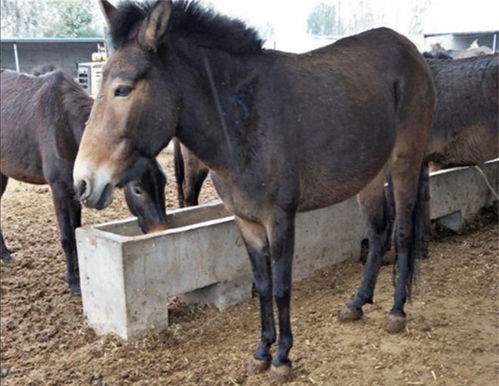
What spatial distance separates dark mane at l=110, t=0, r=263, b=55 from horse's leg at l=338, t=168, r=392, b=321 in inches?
52.0

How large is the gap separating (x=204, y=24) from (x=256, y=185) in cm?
72

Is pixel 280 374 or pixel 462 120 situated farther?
pixel 462 120

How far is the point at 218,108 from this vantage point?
7.49 feet

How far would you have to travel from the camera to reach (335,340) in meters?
2.90

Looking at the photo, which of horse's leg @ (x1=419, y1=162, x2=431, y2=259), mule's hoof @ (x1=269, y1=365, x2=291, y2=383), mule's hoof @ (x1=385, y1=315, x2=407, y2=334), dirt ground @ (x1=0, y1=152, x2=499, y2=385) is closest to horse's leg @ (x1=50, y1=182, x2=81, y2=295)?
dirt ground @ (x1=0, y1=152, x2=499, y2=385)

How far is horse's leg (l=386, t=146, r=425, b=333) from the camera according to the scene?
305 centimetres

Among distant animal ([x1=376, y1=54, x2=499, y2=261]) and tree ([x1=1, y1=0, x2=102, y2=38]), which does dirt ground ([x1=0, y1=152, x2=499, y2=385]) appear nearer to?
distant animal ([x1=376, y1=54, x2=499, y2=261])

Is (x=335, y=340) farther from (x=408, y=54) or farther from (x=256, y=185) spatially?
(x=408, y=54)

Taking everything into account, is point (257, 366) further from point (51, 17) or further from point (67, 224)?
point (51, 17)

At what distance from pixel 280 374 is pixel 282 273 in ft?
1.65

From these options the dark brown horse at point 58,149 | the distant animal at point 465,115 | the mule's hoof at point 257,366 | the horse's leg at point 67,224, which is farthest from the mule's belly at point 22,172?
the distant animal at point 465,115

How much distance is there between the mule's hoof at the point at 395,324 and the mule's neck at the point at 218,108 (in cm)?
139

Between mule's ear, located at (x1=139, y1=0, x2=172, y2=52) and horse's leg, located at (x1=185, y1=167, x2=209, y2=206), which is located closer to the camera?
mule's ear, located at (x1=139, y1=0, x2=172, y2=52)

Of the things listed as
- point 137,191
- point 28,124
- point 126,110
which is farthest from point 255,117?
point 28,124
